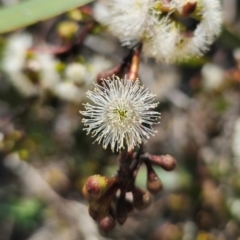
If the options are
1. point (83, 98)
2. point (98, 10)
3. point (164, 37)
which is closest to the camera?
point (164, 37)

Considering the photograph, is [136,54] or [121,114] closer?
[121,114]

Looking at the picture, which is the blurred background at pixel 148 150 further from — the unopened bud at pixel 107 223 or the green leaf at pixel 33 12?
the unopened bud at pixel 107 223

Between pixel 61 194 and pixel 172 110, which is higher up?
pixel 172 110

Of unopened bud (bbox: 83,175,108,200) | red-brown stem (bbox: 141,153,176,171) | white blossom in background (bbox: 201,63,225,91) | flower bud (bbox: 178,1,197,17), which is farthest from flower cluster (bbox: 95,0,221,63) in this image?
white blossom in background (bbox: 201,63,225,91)

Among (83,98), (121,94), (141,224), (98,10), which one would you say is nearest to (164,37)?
(121,94)

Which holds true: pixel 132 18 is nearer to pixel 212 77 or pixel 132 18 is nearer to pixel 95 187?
pixel 95 187

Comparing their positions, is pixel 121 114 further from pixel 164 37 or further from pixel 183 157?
pixel 183 157
